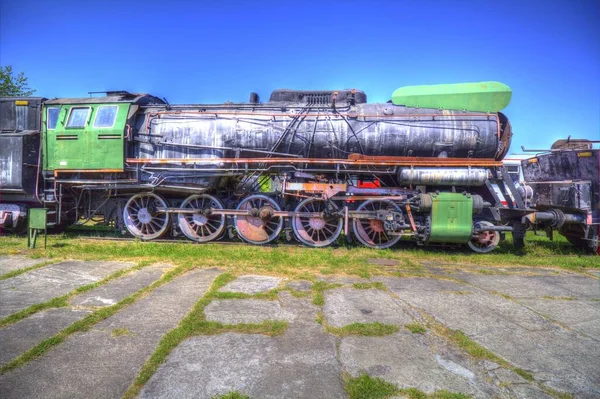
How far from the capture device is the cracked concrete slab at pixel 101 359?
236cm

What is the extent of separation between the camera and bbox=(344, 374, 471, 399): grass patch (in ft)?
7.58

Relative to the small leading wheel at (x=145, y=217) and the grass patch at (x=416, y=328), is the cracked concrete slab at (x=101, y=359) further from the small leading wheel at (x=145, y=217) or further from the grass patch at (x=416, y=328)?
the small leading wheel at (x=145, y=217)

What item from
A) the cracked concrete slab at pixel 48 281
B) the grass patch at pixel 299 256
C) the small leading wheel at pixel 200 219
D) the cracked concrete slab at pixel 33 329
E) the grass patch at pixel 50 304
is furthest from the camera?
the small leading wheel at pixel 200 219

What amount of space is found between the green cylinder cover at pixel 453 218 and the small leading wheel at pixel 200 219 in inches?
196

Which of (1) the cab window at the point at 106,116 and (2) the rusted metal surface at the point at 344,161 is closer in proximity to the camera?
(2) the rusted metal surface at the point at 344,161

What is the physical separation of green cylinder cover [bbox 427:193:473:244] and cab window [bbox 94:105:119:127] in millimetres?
7768

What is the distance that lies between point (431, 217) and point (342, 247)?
2.11 m

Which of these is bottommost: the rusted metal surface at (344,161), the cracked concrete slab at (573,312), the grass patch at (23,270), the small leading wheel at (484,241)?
the grass patch at (23,270)

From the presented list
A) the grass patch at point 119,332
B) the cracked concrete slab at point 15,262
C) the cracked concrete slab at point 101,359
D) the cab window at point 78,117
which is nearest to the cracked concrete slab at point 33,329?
the cracked concrete slab at point 101,359

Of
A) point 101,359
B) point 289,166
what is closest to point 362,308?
point 101,359

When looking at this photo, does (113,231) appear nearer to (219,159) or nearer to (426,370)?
(219,159)

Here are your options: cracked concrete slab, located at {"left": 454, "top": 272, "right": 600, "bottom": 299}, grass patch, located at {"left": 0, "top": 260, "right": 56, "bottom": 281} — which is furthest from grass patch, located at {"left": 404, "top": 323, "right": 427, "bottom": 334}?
grass patch, located at {"left": 0, "top": 260, "right": 56, "bottom": 281}

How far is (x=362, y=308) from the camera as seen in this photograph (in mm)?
4039

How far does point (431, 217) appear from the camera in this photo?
7.48 meters
